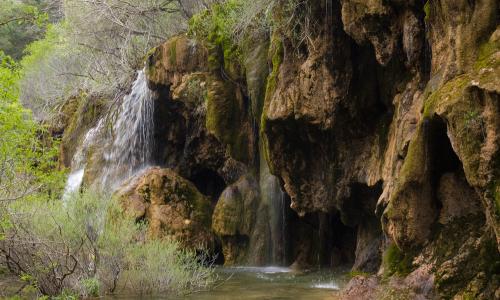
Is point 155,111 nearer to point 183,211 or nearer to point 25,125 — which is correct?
point 183,211

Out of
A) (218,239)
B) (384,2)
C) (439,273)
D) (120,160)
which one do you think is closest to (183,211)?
(218,239)

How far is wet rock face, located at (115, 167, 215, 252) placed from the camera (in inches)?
677

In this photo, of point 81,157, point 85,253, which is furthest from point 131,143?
point 85,253

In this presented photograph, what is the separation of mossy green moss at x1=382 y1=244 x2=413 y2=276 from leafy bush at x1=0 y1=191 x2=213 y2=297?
374 centimetres

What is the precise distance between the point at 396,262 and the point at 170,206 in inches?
374

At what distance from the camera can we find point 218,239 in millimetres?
17906

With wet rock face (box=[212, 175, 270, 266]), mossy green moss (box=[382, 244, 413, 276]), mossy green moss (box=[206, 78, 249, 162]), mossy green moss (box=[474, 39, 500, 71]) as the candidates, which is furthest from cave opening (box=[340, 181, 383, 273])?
mossy green moss (box=[474, 39, 500, 71])

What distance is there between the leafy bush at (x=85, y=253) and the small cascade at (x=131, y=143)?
8.54 metres

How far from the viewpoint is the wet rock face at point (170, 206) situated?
17203mm

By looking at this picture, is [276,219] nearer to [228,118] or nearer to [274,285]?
[228,118]

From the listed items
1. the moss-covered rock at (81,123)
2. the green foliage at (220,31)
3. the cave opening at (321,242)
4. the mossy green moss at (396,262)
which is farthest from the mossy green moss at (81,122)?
the mossy green moss at (396,262)

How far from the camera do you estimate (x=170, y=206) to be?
1778 centimetres

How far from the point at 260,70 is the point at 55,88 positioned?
17.8 m

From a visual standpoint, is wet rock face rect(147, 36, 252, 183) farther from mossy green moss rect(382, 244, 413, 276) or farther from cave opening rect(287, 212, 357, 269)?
mossy green moss rect(382, 244, 413, 276)
